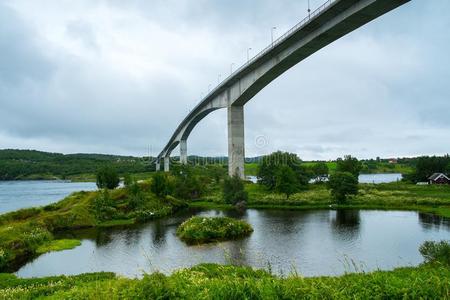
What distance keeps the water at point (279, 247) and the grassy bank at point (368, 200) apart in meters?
7.22

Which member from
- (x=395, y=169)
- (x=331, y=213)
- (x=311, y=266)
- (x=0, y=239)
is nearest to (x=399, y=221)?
(x=331, y=213)

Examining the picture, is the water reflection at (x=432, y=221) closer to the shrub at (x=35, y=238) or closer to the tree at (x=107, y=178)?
the shrub at (x=35, y=238)

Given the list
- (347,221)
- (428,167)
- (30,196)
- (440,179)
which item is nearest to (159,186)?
(347,221)

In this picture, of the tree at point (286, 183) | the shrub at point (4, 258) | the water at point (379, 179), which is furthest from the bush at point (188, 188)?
the water at point (379, 179)

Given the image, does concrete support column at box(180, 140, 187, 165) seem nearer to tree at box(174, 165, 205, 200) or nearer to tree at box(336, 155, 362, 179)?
tree at box(174, 165, 205, 200)

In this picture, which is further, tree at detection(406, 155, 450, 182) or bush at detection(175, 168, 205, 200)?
tree at detection(406, 155, 450, 182)

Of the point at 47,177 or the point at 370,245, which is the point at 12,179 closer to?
the point at 47,177

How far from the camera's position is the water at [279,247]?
23.3m

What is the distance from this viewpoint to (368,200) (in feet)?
176

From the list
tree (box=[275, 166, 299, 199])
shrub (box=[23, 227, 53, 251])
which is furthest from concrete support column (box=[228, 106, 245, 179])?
shrub (box=[23, 227, 53, 251])

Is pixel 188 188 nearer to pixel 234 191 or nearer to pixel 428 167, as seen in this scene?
pixel 234 191

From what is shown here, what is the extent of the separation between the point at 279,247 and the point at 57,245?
18.8m

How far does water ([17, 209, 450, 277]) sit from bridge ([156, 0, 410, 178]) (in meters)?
19.1

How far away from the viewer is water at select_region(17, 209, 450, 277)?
23.3 m
